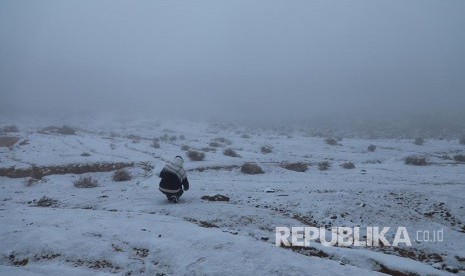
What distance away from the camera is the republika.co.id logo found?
8477mm

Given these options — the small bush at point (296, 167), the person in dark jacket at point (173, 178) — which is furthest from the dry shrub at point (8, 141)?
the small bush at point (296, 167)

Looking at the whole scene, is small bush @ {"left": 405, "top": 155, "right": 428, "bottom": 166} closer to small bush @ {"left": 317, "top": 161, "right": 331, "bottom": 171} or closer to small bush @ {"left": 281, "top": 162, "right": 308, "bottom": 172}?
small bush @ {"left": 317, "top": 161, "right": 331, "bottom": 171}

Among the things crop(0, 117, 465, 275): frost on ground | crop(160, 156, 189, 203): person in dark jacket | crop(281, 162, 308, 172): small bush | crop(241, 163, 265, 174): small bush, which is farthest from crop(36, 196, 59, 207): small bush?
crop(281, 162, 308, 172): small bush

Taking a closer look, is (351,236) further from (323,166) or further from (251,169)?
(323,166)

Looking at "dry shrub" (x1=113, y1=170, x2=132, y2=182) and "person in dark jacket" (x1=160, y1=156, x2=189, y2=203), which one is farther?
"dry shrub" (x1=113, y1=170, x2=132, y2=182)

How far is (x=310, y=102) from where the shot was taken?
8750 cm

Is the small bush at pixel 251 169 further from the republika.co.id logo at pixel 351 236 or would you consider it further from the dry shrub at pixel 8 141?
the dry shrub at pixel 8 141

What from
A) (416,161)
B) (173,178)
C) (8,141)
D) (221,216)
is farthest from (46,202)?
(416,161)

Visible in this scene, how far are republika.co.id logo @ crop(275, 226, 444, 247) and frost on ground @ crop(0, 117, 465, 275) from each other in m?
0.19

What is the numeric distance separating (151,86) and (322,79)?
57.7m

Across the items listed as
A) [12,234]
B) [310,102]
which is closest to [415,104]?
[310,102]

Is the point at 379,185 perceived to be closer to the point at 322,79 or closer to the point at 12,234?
the point at 12,234

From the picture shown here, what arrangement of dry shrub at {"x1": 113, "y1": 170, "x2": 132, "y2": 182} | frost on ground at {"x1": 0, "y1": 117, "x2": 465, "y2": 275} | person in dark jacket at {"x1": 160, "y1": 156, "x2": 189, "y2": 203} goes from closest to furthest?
frost on ground at {"x1": 0, "y1": 117, "x2": 465, "y2": 275} < person in dark jacket at {"x1": 160, "y1": 156, "x2": 189, "y2": 203} < dry shrub at {"x1": 113, "y1": 170, "x2": 132, "y2": 182}

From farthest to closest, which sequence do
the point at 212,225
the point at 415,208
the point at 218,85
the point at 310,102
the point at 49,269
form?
the point at 218,85 → the point at 310,102 → the point at 415,208 → the point at 212,225 → the point at 49,269
